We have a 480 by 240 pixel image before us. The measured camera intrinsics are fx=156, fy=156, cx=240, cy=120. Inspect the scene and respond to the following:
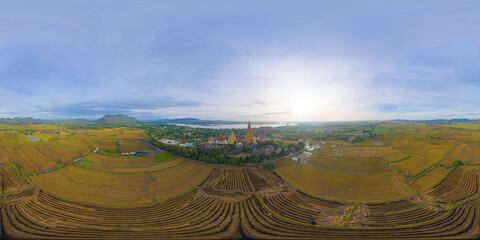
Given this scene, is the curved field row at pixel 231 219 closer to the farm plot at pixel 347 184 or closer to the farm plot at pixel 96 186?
the farm plot at pixel 96 186

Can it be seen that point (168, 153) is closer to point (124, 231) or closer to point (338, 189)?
point (124, 231)

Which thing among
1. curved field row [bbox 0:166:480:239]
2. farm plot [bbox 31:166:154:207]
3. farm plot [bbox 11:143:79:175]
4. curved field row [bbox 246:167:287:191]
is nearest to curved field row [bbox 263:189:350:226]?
curved field row [bbox 0:166:480:239]

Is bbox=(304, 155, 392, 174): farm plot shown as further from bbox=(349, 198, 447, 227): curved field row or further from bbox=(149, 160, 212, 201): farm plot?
bbox=(149, 160, 212, 201): farm plot

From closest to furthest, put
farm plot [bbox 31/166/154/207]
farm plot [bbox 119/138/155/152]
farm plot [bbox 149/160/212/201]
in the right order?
farm plot [bbox 31/166/154/207] → farm plot [bbox 149/160/212/201] → farm plot [bbox 119/138/155/152]

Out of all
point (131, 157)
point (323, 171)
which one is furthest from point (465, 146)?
point (131, 157)

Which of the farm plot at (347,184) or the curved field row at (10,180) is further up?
the curved field row at (10,180)

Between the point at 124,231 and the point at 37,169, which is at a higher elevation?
the point at 37,169

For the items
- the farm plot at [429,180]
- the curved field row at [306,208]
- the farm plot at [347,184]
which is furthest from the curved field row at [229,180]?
the farm plot at [429,180]
